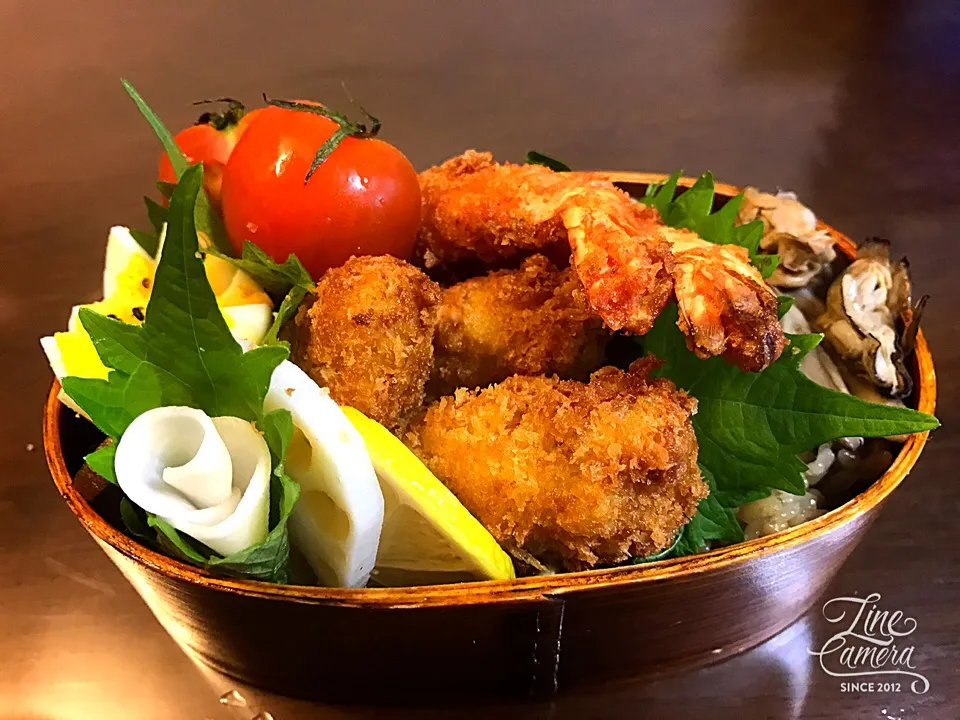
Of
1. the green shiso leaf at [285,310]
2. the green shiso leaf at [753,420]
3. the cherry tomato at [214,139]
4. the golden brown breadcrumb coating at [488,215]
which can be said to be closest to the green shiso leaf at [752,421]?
the green shiso leaf at [753,420]

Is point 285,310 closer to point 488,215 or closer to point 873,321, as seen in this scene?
point 488,215

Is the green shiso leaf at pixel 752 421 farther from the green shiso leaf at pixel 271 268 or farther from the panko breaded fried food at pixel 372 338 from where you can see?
the green shiso leaf at pixel 271 268

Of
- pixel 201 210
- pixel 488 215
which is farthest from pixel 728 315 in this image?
pixel 201 210

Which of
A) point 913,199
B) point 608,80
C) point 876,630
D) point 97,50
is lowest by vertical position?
point 876,630

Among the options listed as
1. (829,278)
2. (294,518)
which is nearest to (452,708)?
(294,518)

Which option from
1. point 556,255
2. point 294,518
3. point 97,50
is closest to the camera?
point 294,518

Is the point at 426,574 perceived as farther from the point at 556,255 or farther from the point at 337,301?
the point at 556,255
